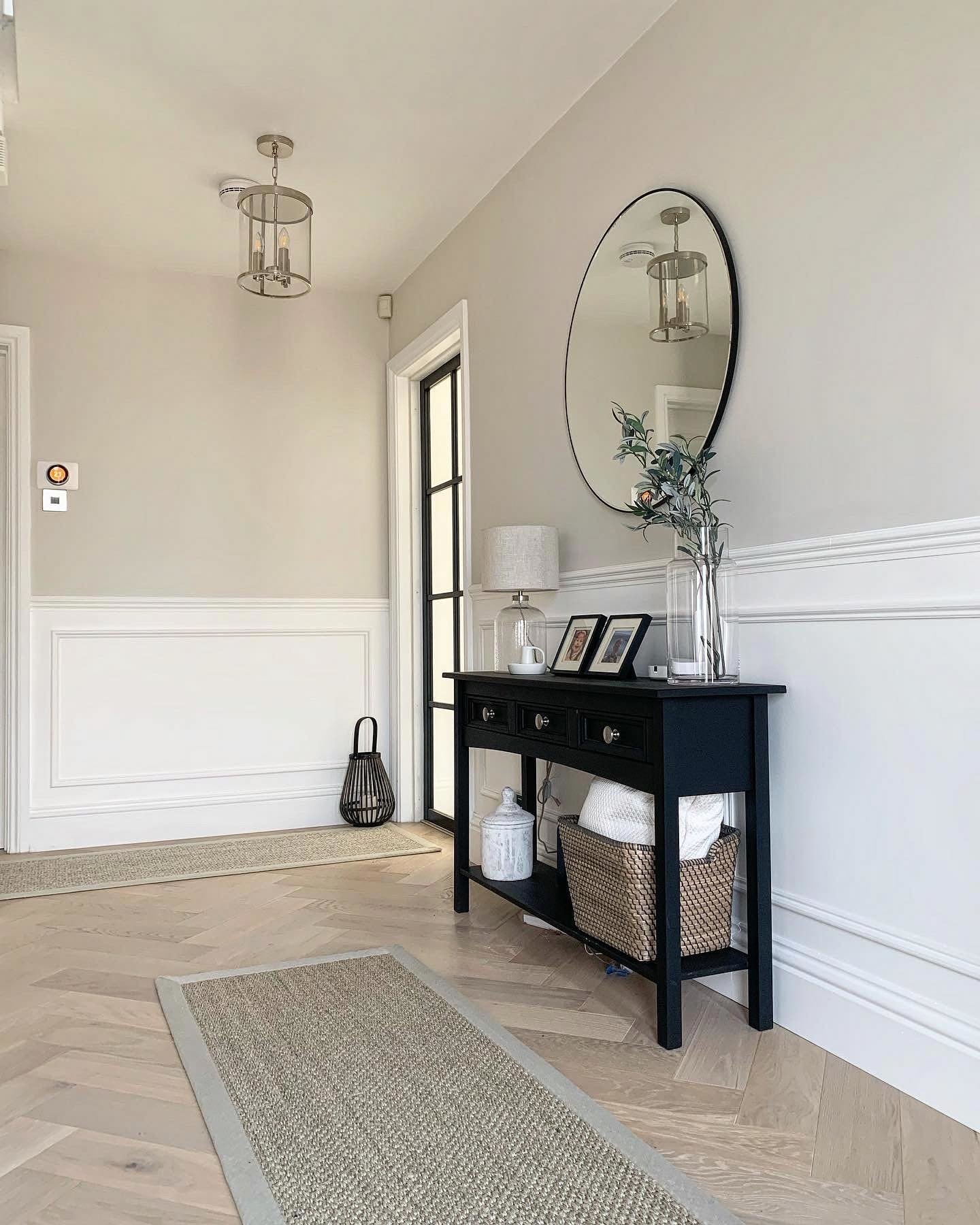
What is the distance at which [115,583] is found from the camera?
13.2ft

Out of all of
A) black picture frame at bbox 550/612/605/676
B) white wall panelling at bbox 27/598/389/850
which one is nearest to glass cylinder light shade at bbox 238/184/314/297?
black picture frame at bbox 550/612/605/676

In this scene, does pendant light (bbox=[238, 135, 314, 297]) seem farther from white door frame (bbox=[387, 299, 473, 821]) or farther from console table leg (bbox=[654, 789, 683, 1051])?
console table leg (bbox=[654, 789, 683, 1051])

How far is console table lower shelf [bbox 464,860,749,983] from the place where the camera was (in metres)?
2.00

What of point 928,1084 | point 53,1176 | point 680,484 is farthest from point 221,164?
point 928,1084

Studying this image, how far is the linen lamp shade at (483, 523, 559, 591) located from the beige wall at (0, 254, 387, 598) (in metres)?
1.71

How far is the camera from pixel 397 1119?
1.65 m

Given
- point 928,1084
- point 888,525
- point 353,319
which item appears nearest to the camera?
point 928,1084

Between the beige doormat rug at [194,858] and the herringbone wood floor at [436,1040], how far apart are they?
36 cm

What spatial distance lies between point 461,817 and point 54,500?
2.26m

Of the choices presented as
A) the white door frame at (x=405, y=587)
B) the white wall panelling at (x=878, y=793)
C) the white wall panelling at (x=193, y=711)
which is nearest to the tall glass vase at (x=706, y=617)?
the white wall panelling at (x=878, y=793)

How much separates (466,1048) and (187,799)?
2508 millimetres

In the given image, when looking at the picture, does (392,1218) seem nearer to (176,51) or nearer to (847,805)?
(847,805)

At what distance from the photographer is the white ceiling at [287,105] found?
8.32 feet

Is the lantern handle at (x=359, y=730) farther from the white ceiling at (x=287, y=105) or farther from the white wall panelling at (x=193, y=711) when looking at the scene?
the white ceiling at (x=287, y=105)
